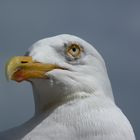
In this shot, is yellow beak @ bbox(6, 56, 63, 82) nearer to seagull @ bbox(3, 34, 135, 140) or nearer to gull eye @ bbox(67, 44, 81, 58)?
seagull @ bbox(3, 34, 135, 140)

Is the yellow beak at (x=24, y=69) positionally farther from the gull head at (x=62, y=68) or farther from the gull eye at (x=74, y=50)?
the gull eye at (x=74, y=50)

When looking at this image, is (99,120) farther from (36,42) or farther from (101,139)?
(36,42)

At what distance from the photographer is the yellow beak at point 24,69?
422 inches

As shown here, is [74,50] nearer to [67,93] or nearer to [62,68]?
[62,68]

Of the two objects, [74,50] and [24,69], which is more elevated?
[74,50]

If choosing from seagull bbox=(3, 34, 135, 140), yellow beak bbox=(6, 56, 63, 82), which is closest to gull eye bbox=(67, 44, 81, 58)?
seagull bbox=(3, 34, 135, 140)

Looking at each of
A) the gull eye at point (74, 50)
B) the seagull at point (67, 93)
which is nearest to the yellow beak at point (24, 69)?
the seagull at point (67, 93)

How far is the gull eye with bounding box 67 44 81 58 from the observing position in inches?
439

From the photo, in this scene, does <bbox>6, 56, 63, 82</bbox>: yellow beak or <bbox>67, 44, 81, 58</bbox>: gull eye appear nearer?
→ <bbox>6, 56, 63, 82</bbox>: yellow beak

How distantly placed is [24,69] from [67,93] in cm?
57

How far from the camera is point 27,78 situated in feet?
35.4

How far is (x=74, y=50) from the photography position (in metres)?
11.2

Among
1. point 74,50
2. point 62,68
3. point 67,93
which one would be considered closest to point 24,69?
point 62,68

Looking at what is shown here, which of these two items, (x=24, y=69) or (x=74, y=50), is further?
→ (x=74, y=50)
